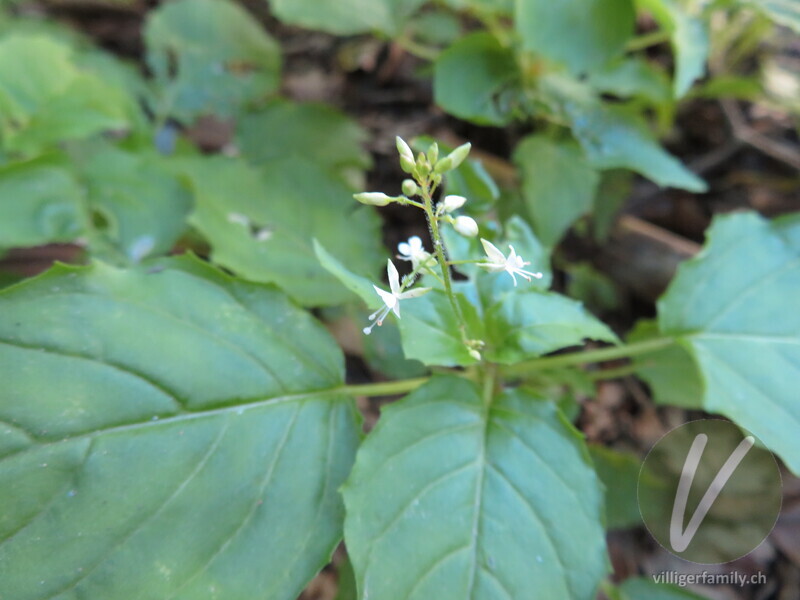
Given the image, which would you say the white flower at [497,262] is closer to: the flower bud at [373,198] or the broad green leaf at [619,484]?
the flower bud at [373,198]

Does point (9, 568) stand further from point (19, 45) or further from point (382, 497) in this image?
point (19, 45)

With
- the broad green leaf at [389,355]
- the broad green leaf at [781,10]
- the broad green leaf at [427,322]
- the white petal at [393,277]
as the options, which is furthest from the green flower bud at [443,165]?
the broad green leaf at [781,10]

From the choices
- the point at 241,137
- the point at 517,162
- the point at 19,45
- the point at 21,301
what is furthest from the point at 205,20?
the point at 21,301

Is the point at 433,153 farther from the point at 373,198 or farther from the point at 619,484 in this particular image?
the point at 619,484

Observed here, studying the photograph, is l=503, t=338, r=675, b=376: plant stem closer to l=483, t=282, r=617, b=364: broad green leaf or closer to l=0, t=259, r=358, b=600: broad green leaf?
l=483, t=282, r=617, b=364: broad green leaf

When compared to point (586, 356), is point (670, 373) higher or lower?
lower

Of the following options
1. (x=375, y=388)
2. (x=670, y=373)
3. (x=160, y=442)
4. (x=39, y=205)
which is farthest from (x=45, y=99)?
(x=670, y=373)

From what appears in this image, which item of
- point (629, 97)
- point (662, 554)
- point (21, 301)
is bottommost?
point (662, 554)
